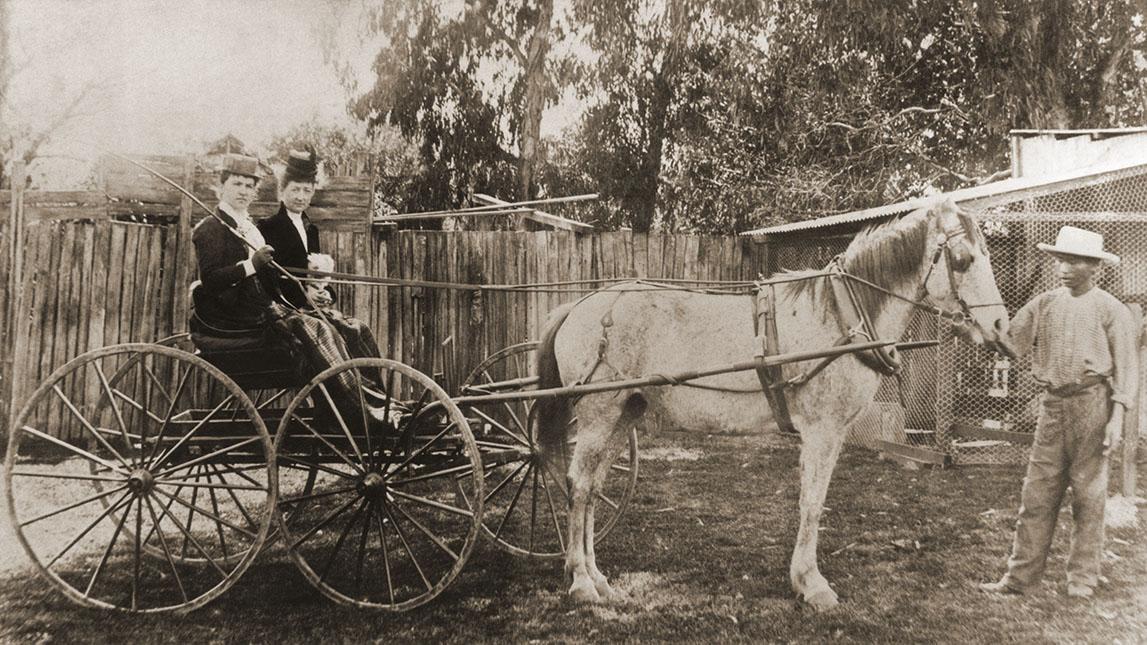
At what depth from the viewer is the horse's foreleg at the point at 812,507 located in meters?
3.43

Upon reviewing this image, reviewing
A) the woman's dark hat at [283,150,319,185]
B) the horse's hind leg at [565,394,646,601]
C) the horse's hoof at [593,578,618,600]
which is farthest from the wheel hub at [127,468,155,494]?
the horse's hoof at [593,578,618,600]

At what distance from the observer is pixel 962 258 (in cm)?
333

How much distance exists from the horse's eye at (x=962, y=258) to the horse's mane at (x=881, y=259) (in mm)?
186

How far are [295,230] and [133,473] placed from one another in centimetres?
146

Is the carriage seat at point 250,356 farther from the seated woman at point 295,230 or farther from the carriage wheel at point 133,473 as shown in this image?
the seated woman at point 295,230

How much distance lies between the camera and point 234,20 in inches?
130

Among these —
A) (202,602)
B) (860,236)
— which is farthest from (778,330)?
(202,602)

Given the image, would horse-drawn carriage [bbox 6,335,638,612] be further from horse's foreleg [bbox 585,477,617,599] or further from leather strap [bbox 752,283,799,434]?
leather strap [bbox 752,283,799,434]

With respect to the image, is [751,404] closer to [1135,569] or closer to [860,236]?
[860,236]

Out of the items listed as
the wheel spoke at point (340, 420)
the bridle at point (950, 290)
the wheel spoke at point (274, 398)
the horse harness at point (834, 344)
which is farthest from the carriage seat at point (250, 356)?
the bridle at point (950, 290)

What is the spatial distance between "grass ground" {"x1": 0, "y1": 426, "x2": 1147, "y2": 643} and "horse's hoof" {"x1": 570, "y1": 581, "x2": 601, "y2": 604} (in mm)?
61

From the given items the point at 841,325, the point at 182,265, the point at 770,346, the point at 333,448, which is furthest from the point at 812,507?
the point at 182,265

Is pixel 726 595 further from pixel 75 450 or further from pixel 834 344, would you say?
pixel 75 450

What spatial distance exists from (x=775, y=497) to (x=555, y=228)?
2.43 metres
